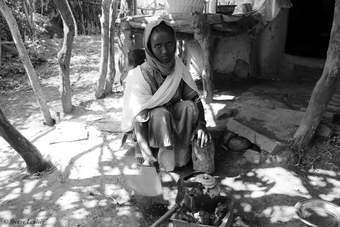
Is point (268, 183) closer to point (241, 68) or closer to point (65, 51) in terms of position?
point (241, 68)

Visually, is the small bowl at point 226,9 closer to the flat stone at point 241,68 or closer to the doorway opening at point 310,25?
the flat stone at point 241,68

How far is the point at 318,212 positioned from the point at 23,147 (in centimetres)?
299

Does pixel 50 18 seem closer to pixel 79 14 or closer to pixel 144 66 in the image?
pixel 79 14

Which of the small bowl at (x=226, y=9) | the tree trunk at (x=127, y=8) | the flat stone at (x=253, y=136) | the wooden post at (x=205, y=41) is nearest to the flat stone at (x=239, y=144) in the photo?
the flat stone at (x=253, y=136)

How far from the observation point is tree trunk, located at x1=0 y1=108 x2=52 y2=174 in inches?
123

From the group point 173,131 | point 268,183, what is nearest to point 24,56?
point 173,131

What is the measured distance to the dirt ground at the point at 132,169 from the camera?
2.57m

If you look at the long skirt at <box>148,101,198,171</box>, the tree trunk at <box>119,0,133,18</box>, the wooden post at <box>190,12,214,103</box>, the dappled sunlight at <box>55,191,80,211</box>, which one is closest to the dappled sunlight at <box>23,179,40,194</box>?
the dappled sunlight at <box>55,191,80,211</box>

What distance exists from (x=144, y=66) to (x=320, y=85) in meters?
1.73

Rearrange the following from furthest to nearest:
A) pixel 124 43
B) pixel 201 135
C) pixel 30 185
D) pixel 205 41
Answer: pixel 124 43, pixel 205 41, pixel 30 185, pixel 201 135

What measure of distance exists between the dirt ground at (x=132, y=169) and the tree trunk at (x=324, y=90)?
159 millimetres

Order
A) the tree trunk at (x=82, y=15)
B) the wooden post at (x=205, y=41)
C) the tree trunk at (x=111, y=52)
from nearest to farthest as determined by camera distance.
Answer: the wooden post at (x=205, y=41), the tree trunk at (x=111, y=52), the tree trunk at (x=82, y=15)

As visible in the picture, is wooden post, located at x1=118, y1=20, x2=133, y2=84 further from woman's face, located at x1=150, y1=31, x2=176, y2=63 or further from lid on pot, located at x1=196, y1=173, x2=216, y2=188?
lid on pot, located at x1=196, y1=173, x2=216, y2=188

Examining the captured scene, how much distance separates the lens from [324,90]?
9.42 ft
